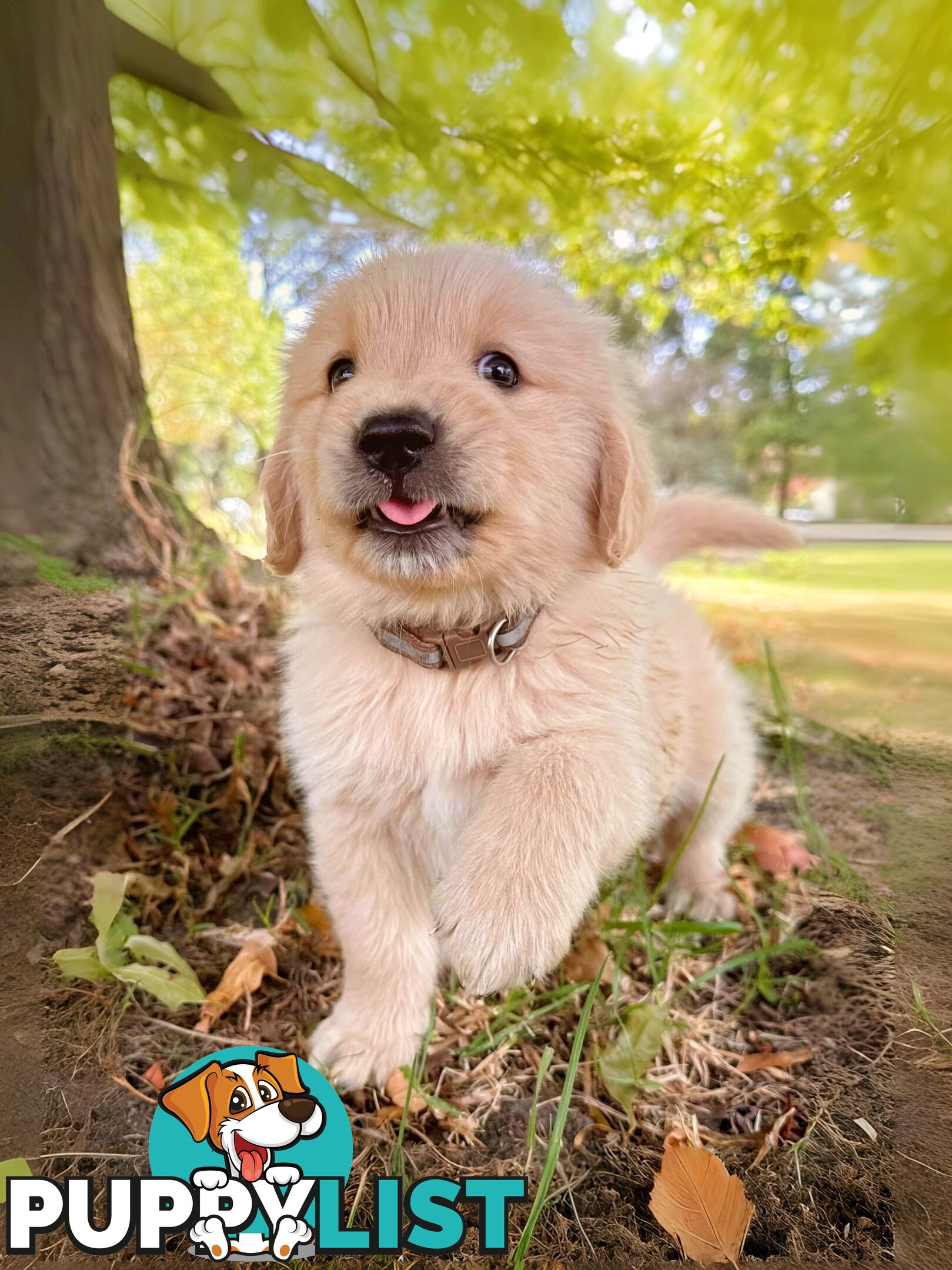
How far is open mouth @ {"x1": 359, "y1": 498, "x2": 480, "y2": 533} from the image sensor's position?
965mm

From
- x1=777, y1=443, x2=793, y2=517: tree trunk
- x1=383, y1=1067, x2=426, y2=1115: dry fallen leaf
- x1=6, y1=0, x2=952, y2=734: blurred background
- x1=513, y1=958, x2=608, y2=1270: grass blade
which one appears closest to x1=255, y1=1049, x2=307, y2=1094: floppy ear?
x1=383, y1=1067, x2=426, y2=1115: dry fallen leaf

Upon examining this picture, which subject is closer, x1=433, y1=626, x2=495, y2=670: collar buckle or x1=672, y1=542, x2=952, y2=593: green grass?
x1=672, y1=542, x2=952, y2=593: green grass

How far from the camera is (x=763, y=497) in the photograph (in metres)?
1.83

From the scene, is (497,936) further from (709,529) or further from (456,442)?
(709,529)

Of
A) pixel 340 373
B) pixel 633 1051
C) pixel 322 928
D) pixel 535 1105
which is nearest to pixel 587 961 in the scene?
pixel 633 1051

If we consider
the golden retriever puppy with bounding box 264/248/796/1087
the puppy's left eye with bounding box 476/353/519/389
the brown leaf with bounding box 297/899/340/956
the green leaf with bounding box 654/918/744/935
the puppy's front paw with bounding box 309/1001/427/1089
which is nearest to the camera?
the golden retriever puppy with bounding box 264/248/796/1087

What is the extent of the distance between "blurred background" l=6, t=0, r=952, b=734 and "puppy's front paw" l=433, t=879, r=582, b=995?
0.68 m

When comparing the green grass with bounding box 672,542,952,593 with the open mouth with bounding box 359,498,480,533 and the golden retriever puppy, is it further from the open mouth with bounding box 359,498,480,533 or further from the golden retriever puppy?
the open mouth with bounding box 359,498,480,533

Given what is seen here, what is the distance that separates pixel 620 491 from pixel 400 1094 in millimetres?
1088

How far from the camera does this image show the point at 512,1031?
117 centimetres

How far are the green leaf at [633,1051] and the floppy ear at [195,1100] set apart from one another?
1.96 feet

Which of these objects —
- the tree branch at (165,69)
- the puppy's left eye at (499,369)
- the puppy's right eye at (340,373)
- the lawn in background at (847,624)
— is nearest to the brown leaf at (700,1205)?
the lawn in background at (847,624)

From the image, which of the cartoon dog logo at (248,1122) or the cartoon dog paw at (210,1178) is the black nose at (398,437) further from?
the cartoon dog paw at (210,1178)

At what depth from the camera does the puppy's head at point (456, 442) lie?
0.95 metres
